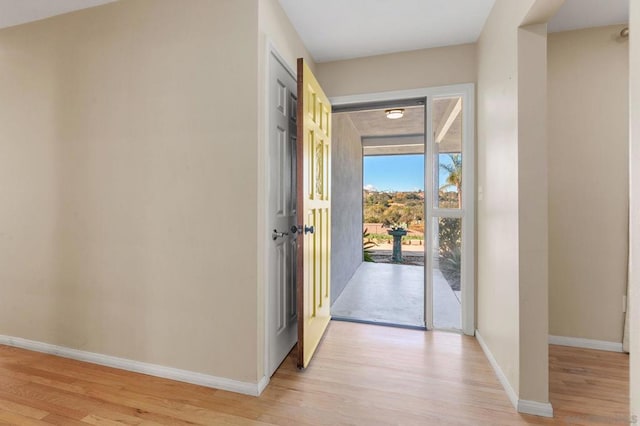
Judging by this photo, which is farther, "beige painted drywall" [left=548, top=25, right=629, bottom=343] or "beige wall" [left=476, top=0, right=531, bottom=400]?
"beige painted drywall" [left=548, top=25, right=629, bottom=343]

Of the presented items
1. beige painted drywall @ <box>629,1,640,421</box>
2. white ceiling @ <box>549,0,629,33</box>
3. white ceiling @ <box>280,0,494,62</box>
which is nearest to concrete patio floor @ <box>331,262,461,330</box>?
beige painted drywall @ <box>629,1,640,421</box>

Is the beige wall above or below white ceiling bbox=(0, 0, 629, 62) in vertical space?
below

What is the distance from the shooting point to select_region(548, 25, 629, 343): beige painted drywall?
7.62 feet

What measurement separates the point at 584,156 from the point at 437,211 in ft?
3.74

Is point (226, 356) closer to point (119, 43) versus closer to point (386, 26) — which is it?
point (119, 43)

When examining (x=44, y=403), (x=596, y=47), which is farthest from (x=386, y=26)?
(x=44, y=403)

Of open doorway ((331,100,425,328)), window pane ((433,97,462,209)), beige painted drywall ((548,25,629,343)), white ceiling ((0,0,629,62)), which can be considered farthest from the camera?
open doorway ((331,100,425,328))

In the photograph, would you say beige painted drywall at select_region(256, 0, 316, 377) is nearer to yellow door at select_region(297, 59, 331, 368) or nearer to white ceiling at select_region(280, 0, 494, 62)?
yellow door at select_region(297, 59, 331, 368)

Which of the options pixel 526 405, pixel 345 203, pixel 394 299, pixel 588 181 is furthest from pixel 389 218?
pixel 526 405

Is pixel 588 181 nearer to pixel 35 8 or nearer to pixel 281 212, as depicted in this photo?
pixel 281 212

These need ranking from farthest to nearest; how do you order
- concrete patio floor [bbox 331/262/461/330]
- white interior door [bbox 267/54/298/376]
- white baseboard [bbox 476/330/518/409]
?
1. concrete patio floor [bbox 331/262/461/330]
2. white interior door [bbox 267/54/298/376]
3. white baseboard [bbox 476/330/518/409]

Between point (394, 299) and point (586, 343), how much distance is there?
177 cm

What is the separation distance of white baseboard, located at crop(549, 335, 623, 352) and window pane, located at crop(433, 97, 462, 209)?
128cm

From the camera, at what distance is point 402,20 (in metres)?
2.31
